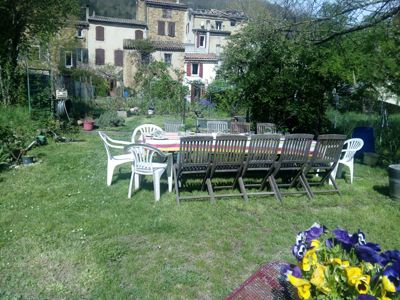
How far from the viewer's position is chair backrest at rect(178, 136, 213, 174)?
5305mm

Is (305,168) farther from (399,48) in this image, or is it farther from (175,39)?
(175,39)

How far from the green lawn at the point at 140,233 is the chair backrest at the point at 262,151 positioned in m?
0.58

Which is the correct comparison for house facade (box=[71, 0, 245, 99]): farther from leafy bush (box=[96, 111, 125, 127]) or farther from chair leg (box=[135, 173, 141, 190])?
chair leg (box=[135, 173, 141, 190])

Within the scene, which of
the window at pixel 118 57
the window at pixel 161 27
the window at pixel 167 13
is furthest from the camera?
the window at pixel 161 27

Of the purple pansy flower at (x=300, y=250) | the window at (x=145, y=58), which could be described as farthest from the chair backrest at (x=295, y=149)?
the window at (x=145, y=58)

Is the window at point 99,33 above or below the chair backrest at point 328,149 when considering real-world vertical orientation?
above

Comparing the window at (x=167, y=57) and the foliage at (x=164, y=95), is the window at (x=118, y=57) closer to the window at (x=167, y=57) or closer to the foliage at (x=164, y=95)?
the window at (x=167, y=57)

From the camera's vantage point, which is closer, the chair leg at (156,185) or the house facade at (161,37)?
the chair leg at (156,185)

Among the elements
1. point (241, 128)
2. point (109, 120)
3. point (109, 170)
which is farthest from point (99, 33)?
point (109, 170)

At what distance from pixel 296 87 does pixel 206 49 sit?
102ft

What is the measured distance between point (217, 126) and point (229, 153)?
248 cm

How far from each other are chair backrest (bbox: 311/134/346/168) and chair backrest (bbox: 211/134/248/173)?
51.2 inches

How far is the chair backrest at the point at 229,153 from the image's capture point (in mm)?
5441

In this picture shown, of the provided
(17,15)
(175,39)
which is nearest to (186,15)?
(175,39)
